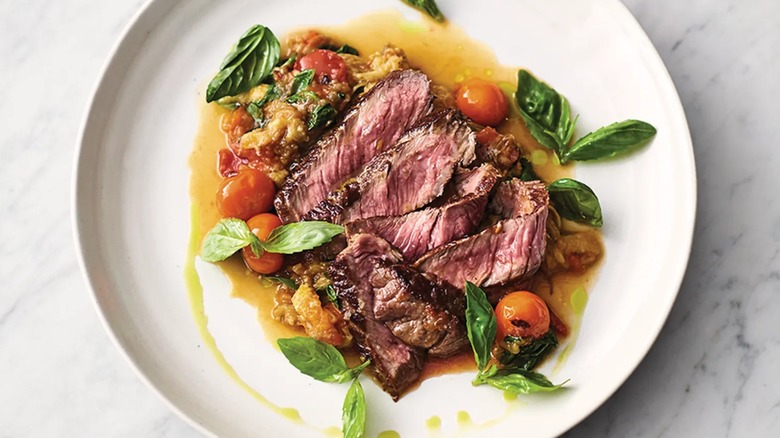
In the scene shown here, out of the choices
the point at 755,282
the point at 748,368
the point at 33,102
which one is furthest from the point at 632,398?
the point at 33,102

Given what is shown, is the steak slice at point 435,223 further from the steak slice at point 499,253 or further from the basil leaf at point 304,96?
the basil leaf at point 304,96

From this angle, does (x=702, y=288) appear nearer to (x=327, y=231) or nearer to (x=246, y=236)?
(x=327, y=231)

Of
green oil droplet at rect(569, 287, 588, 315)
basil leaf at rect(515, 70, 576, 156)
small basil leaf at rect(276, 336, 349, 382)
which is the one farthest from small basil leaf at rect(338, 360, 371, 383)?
basil leaf at rect(515, 70, 576, 156)

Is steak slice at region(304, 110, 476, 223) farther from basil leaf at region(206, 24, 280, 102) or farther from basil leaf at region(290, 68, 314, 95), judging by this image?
basil leaf at region(206, 24, 280, 102)

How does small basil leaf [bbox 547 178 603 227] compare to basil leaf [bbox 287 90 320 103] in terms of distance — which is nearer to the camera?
small basil leaf [bbox 547 178 603 227]

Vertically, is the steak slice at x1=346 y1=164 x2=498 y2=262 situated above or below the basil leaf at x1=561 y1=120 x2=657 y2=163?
below

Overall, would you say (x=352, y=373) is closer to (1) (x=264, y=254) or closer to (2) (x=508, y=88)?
(1) (x=264, y=254)

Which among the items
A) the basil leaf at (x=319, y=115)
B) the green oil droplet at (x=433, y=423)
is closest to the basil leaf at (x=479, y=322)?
the green oil droplet at (x=433, y=423)
